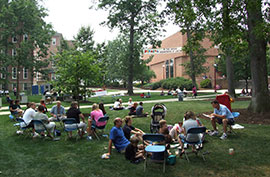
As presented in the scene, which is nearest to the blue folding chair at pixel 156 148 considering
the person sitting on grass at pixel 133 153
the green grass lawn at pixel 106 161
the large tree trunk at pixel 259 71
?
the green grass lawn at pixel 106 161

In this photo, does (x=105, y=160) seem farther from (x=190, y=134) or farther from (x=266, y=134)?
(x=266, y=134)

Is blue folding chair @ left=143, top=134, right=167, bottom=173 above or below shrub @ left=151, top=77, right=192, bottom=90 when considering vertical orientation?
below

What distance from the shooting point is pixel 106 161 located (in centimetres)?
585

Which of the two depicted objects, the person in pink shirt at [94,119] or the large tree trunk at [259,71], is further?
the large tree trunk at [259,71]

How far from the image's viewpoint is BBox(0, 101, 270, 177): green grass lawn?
5.11m

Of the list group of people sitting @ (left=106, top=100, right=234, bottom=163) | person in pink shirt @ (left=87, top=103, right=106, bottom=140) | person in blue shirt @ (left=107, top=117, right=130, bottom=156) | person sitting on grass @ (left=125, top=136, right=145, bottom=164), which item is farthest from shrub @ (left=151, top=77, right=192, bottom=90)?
person sitting on grass @ (left=125, top=136, right=145, bottom=164)

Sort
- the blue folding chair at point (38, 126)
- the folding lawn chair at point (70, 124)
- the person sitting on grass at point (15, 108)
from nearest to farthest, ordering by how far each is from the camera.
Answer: the folding lawn chair at point (70, 124), the blue folding chair at point (38, 126), the person sitting on grass at point (15, 108)

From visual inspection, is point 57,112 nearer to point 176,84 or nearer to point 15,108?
point 15,108

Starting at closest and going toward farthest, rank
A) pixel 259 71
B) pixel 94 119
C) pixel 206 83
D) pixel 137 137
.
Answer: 1. pixel 137 137
2. pixel 94 119
3. pixel 259 71
4. pixel 206 83

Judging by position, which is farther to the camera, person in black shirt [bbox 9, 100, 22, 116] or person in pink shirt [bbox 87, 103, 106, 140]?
person in black shirt [bbox 9, 100, 22, 116]

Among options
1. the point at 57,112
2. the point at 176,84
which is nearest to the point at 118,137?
the point at 57,112

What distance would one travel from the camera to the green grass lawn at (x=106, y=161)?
201 inches

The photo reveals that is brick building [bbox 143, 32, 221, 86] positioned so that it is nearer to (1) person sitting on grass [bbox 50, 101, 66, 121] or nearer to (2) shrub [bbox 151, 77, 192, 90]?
(2) shrub [bbox 151, 77, 192, 90]

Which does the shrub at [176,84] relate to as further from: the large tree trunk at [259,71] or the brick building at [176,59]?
the large tree trunk at [259,71]
